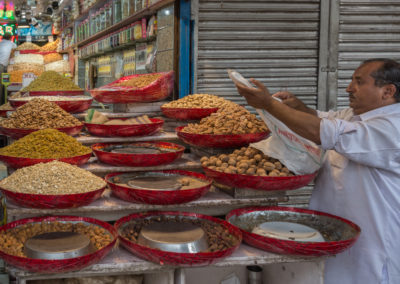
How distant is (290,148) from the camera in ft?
5.85

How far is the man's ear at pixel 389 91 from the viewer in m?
1.69

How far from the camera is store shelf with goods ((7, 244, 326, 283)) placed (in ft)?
4.27

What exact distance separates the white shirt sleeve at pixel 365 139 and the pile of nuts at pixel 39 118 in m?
1.49

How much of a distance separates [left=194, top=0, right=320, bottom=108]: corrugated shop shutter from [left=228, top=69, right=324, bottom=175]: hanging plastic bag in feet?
4.13

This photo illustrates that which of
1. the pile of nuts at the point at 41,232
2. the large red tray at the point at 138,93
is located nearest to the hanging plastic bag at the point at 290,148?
the pile of nuts at the point at 41,232

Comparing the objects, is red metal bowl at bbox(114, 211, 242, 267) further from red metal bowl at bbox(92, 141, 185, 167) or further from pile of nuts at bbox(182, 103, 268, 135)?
pile of nuts at bbox(182, 103, 268, 135)

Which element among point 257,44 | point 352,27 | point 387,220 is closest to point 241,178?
point 387,220

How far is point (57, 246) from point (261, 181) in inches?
32.3

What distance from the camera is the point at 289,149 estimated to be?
1.79m

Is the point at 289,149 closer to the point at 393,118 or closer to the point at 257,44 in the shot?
the point at 393,118

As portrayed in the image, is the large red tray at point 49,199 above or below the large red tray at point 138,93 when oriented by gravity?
below

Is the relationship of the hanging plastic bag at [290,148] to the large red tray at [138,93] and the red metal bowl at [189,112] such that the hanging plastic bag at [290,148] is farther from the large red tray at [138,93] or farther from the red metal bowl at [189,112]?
the large red tray at [138,93]

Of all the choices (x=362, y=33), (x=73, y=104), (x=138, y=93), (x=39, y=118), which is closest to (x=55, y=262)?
(x=39, y=118)

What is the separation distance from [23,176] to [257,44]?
2.02m
